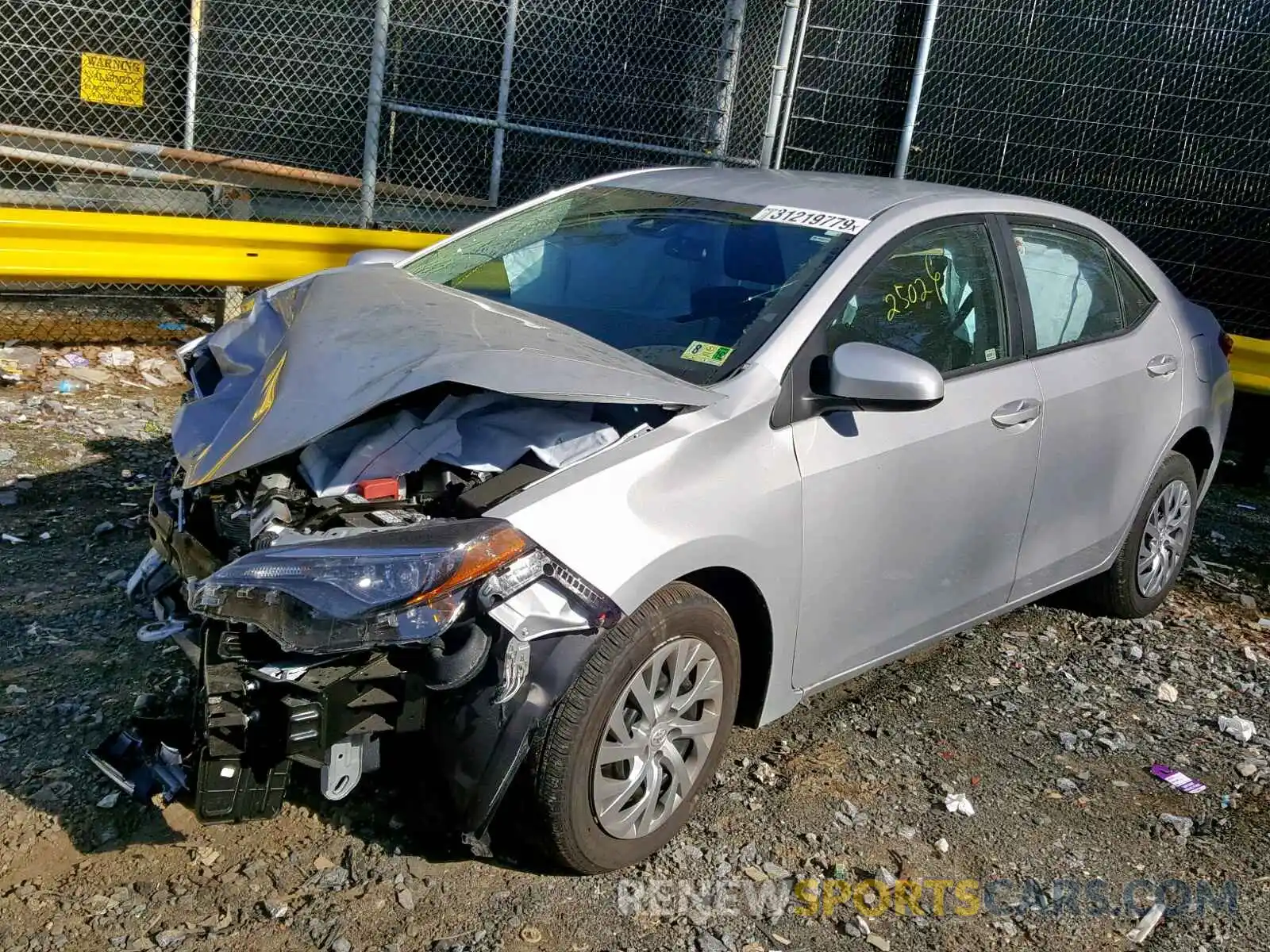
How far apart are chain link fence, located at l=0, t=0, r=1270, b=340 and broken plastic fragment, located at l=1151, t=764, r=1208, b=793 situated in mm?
5281

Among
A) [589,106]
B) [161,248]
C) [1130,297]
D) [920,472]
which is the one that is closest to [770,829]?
[920,472]

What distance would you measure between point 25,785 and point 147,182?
5.00 metres

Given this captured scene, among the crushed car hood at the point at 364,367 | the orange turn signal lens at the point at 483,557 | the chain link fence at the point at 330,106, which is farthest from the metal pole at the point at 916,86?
the orange turn signal lens at the point at 483,557

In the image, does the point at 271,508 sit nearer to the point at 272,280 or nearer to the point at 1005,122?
the point at 272,280

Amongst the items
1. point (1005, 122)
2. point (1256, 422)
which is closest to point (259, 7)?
point (1005, 122)

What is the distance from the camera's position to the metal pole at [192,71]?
7.97 meters

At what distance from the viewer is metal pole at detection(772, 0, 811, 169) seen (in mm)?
8867

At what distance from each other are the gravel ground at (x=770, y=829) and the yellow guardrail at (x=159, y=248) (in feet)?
5.84

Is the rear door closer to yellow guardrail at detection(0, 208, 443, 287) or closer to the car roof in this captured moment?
the car roof

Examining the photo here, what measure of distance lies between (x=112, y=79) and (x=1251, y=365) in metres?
6.99

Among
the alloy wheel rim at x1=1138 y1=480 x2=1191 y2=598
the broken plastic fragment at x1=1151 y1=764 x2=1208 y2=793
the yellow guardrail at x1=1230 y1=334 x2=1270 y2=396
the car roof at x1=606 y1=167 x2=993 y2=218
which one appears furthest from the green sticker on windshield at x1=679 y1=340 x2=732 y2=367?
the yellow guardrail at x1=1230 y1=334 x2=1270 y2=396

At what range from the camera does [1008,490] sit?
4.12m

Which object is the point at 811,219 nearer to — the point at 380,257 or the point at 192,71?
the point at 380,257

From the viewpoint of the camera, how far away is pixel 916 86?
27.8 ft
